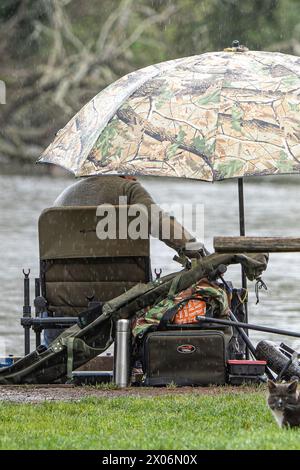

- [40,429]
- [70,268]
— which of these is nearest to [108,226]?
[70,268]

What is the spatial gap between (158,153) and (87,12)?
38.4 m

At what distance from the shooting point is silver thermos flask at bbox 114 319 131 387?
23.8 ft

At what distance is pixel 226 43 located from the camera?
4550 cm

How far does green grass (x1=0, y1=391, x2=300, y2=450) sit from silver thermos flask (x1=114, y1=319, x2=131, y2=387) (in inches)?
17.4

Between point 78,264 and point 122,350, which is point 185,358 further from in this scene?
point 78,264

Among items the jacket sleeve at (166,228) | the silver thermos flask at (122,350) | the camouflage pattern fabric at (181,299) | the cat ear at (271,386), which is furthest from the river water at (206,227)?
the cat ear at (271,386)

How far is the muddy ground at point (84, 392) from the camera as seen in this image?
702 cm

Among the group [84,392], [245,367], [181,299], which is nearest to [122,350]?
[84,392]

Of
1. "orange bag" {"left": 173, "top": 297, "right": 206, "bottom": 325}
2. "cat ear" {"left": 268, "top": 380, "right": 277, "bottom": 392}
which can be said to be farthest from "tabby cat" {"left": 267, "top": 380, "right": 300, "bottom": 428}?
"orange bag" {"left": 173, "top": 297, "right": 206, "bottom": 325}

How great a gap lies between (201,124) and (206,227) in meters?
14.4

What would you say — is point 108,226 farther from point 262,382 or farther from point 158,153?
point 262,382

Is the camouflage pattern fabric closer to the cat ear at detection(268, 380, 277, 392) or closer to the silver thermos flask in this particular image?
the silver thermos flask

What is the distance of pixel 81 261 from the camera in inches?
305

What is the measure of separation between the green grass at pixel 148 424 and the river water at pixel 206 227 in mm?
2310
